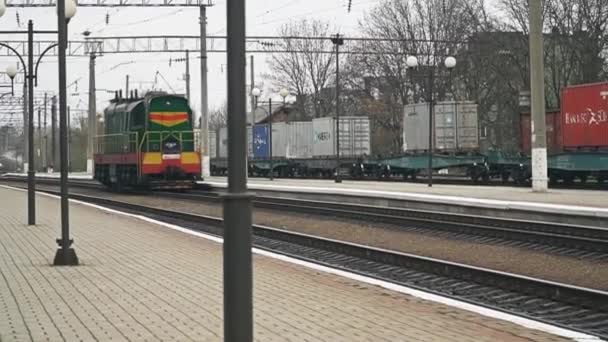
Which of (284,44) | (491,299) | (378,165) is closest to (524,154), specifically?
(378,165)

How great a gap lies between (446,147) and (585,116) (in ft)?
40.1

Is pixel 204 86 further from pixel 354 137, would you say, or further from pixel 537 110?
pixel 537 110

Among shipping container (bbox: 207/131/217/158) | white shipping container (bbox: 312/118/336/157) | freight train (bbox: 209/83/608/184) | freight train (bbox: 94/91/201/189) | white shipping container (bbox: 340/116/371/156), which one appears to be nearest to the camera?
freight train (bbox: 209/83/608/184)

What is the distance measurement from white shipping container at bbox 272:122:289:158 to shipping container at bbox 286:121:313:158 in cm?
71

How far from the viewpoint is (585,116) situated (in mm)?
32469

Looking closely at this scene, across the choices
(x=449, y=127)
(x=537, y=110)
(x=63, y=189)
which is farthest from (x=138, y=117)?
(x=63, y=189)

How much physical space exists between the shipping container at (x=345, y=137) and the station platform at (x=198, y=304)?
38.3 meters

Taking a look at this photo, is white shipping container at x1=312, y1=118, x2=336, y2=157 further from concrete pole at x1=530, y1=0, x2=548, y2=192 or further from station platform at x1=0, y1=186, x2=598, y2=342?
station platform at x1=0, y1=186, x2=598, y2=342

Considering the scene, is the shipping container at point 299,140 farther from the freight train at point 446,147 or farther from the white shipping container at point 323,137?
the white shipping container at point 323,137

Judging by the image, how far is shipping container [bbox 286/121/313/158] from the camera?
56.2 metres

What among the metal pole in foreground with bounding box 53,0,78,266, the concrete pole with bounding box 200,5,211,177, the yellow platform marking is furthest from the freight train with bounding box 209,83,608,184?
the metal pole in foreground with bounding box 53,0,78,266

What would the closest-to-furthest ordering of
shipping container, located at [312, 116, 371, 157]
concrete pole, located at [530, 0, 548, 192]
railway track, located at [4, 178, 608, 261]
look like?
railway track, located at [4, 178, 608, 261]
concrete pole, located at [530, 0, 548, 192]
shipping container, located at [312, 116, 371, 157]

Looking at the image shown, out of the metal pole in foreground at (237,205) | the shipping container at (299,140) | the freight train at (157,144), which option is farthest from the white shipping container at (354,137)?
the metal pole in foreground at (237,205)

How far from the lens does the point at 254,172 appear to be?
6162 centimetres
